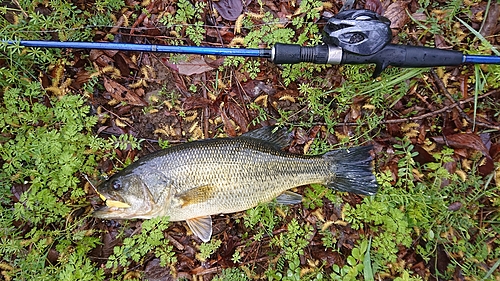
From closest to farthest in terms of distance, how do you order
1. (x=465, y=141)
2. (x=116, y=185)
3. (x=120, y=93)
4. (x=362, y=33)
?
(x=362, y=33)
(x=116, y=185)
(x=465, y=141)
(x=120, y=93)

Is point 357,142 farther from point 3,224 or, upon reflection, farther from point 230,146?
point 3,224

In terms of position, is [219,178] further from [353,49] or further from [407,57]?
[407,57]

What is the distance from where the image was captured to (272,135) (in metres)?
3.89

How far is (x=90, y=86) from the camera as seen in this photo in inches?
159

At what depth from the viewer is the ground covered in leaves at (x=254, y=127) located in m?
3.86

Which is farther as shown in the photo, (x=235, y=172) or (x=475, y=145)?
(x=475, y=145)

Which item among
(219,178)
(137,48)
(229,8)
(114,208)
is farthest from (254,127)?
(114,208)

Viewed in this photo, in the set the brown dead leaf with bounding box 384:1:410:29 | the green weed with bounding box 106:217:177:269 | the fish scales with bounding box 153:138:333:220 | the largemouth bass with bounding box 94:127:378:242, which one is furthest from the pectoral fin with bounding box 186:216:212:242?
the brown dead leaf with bounding box 384:1:410:29

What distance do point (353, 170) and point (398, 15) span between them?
1.72 m

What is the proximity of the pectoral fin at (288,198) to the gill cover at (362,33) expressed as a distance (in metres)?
1.52

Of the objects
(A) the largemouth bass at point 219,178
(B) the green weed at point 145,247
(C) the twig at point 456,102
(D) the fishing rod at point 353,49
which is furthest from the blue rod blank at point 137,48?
(C) the twig at point 456,102

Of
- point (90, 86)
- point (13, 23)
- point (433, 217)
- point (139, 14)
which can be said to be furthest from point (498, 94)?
point (13, 23)

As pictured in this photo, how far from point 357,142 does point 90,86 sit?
9.49 feet

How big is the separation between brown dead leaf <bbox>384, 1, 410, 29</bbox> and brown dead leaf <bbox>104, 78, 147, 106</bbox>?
2796 millimetres
